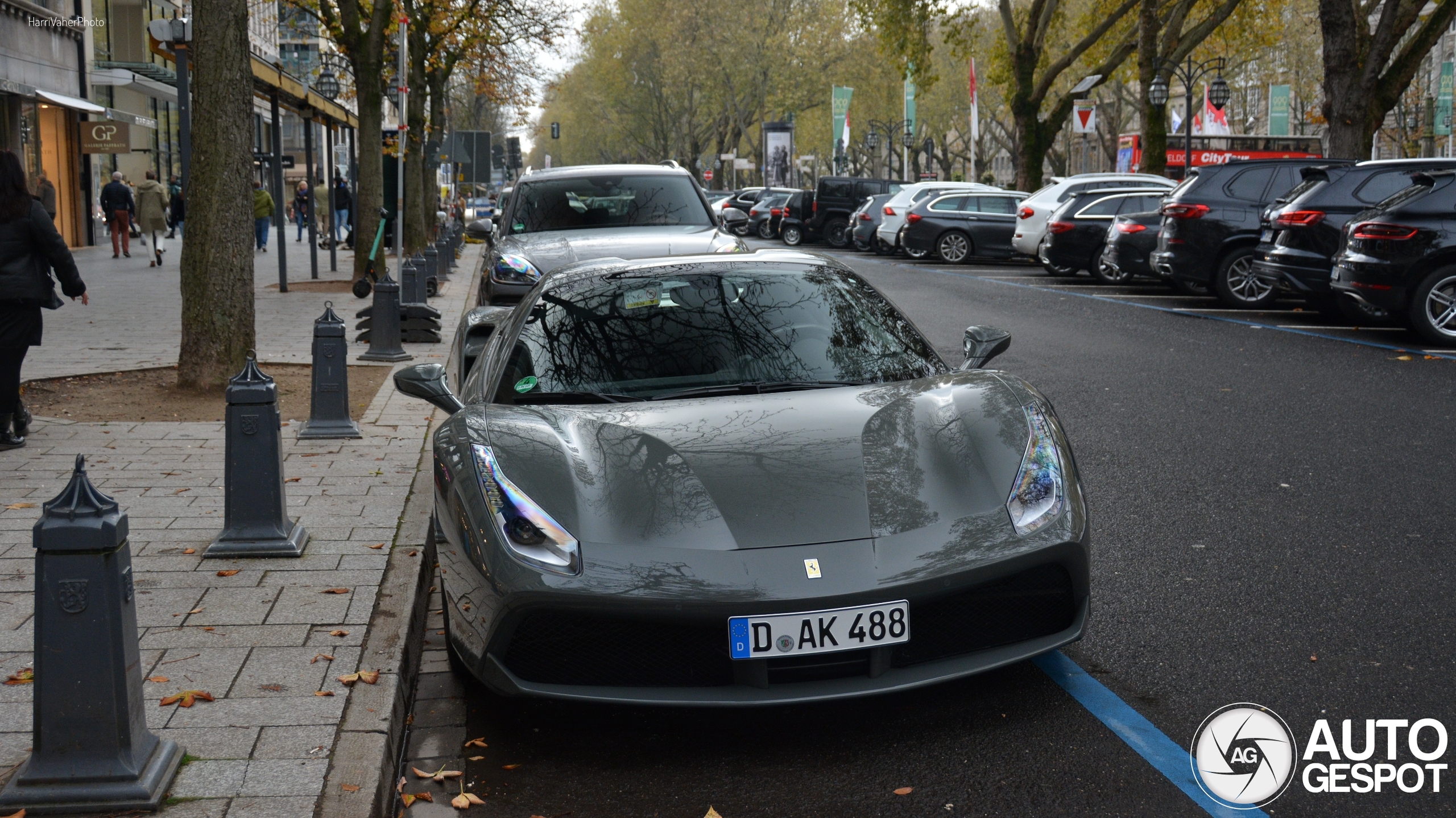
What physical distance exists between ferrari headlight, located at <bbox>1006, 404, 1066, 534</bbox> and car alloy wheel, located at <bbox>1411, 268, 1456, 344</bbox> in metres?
9.55

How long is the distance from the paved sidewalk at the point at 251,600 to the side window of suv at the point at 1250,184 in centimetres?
1095

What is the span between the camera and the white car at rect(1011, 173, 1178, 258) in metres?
23.6

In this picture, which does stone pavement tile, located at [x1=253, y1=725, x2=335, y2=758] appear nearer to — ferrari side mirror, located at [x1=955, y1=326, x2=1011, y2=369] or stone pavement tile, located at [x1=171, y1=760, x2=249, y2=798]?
stone pavement tile, located at [x1=171, y1=760, x2=249, y2=798]

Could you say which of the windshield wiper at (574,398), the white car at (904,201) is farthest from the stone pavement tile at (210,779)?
the white car at (904,201)

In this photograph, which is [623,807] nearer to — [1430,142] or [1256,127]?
[1430,142]

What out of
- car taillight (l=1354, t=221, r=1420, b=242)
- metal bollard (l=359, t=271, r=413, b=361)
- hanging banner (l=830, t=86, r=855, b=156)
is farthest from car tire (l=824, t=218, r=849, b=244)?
metal bollard (l=359, t=271, r=413, b=361)

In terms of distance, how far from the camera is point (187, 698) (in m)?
3.89

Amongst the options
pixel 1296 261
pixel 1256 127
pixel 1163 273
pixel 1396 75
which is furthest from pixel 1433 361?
pixel 1256 127

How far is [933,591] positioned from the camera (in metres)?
3.64

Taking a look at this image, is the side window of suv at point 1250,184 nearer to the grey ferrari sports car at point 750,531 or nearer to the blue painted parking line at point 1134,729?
the grey ferrari sports car at point 750,531

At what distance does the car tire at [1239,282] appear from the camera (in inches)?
645

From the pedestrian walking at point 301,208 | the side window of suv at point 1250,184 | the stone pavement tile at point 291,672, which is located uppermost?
the pedestrian walking at point 301,208

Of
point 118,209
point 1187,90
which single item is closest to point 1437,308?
point 118,209

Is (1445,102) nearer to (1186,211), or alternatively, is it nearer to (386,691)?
(1186,211)
